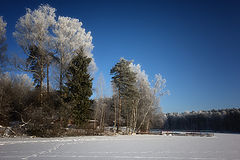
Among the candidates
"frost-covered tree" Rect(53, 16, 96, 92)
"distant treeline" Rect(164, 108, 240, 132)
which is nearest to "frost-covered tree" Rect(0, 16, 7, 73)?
"frost-covered tree" Rect(53, 16, 96, 92)

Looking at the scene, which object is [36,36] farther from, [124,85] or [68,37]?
[124,85]

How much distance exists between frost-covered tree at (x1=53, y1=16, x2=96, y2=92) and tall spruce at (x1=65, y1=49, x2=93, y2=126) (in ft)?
2.31

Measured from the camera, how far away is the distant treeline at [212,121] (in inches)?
2077

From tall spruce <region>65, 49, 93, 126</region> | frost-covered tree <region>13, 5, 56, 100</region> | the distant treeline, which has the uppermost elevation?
frost-covered tree <region>13, 5, 56, 100</region>

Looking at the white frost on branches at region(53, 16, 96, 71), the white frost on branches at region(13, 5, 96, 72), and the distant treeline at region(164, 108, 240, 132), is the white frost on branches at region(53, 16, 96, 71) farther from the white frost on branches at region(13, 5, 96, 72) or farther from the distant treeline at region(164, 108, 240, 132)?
the distant treeline at region(164, 108, 240, 132)

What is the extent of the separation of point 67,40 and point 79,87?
5.90 metres

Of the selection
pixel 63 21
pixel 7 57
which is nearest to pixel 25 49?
pixel 7 57

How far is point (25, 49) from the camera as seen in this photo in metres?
16.8

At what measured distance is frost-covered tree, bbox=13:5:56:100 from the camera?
54.4ft

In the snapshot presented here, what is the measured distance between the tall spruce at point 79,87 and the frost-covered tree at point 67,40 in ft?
2.31

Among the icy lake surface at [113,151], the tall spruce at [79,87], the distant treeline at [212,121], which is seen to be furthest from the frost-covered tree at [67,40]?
the distant treeline at [212,121]

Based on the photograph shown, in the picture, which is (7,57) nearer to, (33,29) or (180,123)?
(33,29)

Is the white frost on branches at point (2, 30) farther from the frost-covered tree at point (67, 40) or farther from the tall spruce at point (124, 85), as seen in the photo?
the tall spruce at point (124, 85)

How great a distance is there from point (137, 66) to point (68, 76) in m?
13.3
